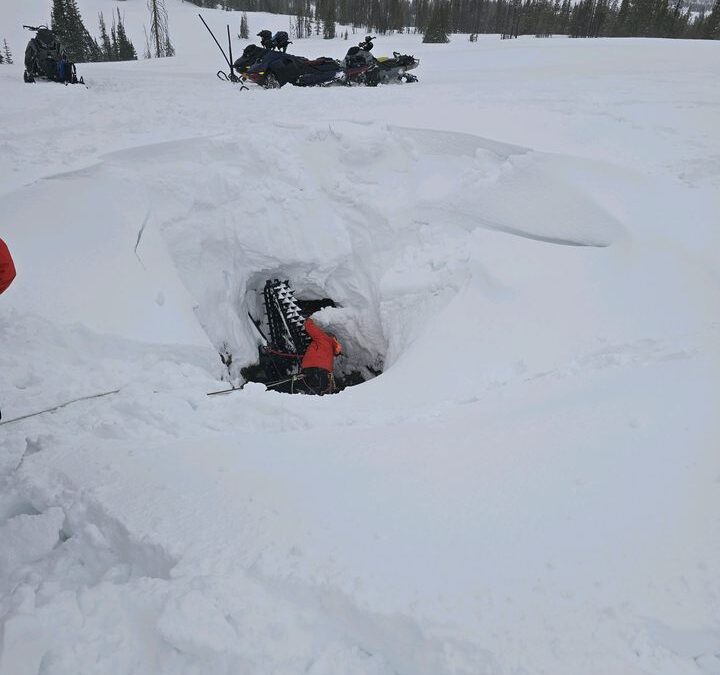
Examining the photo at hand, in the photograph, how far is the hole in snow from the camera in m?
6.33

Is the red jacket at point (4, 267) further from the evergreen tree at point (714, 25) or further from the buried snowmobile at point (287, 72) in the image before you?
the evergreen tree at point (714, 25)

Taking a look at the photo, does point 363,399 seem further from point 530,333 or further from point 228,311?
point 228,311

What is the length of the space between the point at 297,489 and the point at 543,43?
46.4ft

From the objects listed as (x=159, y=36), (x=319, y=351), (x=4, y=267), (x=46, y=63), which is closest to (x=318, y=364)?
(x=319, y=351)

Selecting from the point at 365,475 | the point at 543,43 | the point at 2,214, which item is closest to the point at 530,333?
the point at 365,475

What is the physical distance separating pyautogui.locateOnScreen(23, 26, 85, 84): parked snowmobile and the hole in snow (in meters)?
6.49

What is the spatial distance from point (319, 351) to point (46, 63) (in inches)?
342

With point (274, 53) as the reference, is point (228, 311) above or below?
below

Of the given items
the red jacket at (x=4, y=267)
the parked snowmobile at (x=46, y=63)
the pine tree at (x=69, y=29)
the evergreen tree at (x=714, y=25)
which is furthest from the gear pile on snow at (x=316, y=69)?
the evergreen tree at (x=714, y=25)

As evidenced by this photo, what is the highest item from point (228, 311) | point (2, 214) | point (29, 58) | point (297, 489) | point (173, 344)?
point (29, 58)

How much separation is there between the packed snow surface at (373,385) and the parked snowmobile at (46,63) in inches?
48.6

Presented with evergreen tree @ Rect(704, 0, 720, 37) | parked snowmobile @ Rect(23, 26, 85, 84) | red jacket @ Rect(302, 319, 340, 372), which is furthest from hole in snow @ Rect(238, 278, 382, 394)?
evergreen tree @ Rect(704, 0, 720, 37)

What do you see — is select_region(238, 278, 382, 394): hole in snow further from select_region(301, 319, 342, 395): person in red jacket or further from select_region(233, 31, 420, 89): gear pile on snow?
select_region(233, 31, 420, 89): gear pile on snow

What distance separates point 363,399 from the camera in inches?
147
